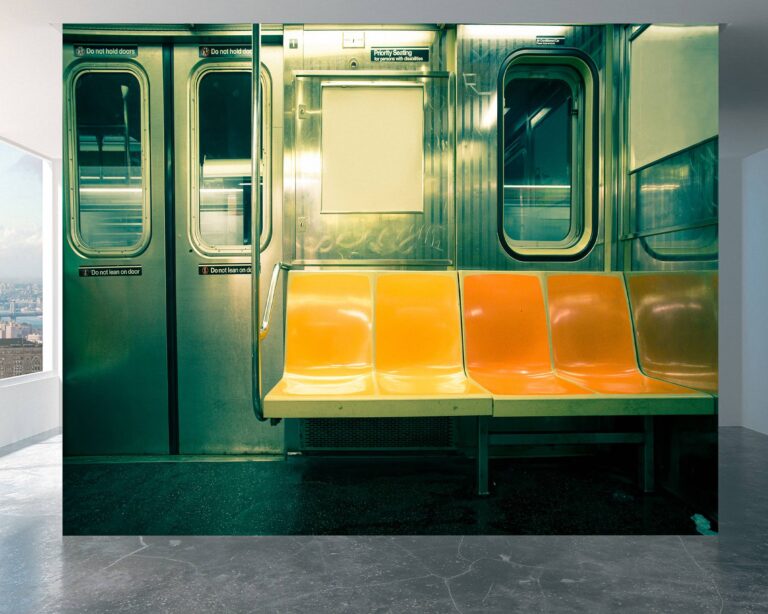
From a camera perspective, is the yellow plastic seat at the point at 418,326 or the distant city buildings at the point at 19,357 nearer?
the yellow plastic seat at the point at 418,326

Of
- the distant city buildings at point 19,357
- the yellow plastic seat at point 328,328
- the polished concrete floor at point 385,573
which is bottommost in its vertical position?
the polished concrete floor at point 385,573

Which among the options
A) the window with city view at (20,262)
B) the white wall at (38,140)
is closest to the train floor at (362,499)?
the white wall at (38,140)

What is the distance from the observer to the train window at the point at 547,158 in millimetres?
3750

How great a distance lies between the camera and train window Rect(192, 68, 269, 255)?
3891mm

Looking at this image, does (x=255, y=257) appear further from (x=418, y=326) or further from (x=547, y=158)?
(x=547, y=158)

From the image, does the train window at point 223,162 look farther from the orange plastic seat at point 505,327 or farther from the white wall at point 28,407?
the white wall at point 28,407

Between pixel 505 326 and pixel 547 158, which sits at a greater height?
pixel 547 158

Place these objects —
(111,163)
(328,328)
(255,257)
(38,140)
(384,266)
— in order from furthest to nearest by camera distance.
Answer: (38,140) < (111,163) < (384,266) < (328,328) < (255,257)

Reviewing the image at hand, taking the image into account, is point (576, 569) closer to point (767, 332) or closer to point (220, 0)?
point (220, 0)

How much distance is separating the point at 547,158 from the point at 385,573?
8.21ft

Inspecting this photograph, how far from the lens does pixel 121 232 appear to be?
12.9 ft

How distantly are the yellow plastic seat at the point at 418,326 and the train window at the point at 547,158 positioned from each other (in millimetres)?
518

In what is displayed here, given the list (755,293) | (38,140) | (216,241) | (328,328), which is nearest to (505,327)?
(328,328)

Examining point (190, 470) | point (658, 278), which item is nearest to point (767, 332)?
point (658, 278)
